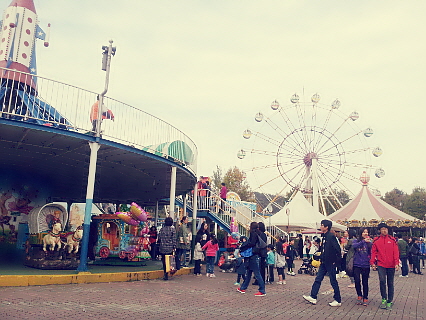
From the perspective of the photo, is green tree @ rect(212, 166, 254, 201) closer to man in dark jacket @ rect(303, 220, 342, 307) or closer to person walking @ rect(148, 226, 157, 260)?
person walking @ rect(148, 226, 157, 260)

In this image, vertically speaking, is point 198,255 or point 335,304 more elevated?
point 198,255

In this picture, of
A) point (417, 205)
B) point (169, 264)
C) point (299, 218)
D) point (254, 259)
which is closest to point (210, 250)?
point (169, 264)

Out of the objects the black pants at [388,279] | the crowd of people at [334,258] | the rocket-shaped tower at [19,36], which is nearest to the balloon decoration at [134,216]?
the crowd of people at [334,258]

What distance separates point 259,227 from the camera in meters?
9.83

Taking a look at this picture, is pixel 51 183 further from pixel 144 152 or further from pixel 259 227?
pixel 259 227

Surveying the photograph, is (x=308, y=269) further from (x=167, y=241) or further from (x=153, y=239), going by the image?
(x=167, y=241)

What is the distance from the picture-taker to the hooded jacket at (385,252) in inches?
301

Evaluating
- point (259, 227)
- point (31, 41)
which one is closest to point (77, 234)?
point (259, 227)

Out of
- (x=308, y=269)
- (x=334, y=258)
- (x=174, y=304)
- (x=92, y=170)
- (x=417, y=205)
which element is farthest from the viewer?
(x=417, y=205)

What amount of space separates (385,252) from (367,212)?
22.2 m

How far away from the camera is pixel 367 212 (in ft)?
92.7

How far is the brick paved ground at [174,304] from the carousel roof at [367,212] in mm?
18775

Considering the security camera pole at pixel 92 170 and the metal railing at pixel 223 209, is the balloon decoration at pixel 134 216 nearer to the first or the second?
the security camera pole at pixel 92 170

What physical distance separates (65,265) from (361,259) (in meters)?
8.31
